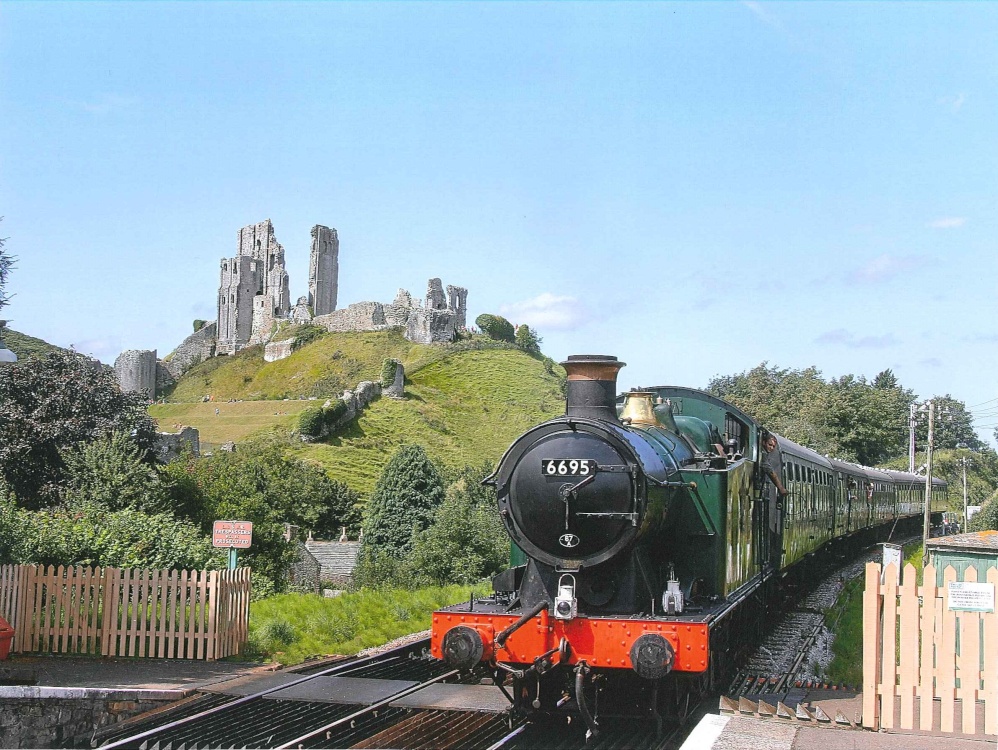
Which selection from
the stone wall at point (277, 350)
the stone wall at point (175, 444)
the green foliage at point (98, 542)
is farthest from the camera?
the stone wall at point (277, 350)

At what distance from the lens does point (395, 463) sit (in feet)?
118

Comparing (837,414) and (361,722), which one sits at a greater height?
(837,414)

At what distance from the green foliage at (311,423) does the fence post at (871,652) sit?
169 ft

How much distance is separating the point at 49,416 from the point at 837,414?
4407 cm

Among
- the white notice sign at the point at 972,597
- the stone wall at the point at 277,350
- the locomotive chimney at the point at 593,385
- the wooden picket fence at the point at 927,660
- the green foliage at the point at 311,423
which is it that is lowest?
the wooden picket fence at the point at 927,660

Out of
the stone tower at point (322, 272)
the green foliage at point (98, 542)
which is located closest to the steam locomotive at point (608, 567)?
the green foliage at point (98, 542)

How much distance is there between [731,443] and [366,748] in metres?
4.78

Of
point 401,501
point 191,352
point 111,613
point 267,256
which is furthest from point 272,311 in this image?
point 111,613

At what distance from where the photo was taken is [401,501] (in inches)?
1375

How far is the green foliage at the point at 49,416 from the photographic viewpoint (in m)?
24.0

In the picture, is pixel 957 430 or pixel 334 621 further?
pixel 957 430

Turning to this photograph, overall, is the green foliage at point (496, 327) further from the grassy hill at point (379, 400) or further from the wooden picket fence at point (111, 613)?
the wooden picket fence at point (111, 613)

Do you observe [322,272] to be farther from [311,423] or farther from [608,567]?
[608,567]

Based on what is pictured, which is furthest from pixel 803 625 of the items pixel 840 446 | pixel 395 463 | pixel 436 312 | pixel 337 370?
pixel 436 312
